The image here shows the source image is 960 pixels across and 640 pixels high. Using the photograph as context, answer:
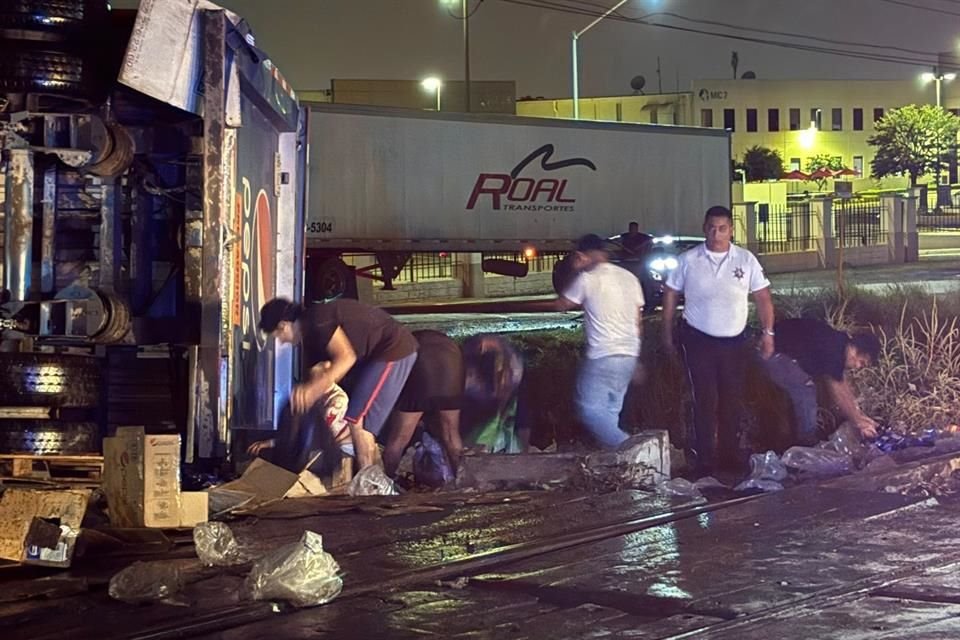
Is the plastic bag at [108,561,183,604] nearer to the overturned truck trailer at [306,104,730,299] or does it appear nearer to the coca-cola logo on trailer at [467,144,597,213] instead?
the overturned truck trailer at [306,104,730,299]

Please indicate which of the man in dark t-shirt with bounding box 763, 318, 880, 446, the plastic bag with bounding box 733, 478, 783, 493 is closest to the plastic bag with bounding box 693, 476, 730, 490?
the plastic bag with bounding box 733, 478, 783, 493

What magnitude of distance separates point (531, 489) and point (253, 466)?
1.77 m

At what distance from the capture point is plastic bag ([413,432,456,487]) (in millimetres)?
8734

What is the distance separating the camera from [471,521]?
7.21 meters

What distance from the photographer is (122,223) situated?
24.1ft

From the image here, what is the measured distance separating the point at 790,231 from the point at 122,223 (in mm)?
33771

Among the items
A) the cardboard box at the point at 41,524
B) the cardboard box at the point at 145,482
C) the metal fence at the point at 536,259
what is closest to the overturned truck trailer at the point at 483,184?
the metal fence at the point at 536,259

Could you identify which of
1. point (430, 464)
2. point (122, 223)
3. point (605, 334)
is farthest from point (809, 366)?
point (122, 223)

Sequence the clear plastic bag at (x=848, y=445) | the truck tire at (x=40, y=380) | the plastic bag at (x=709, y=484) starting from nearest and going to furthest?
the truck tire at (x=40, y=380) < the plastic bag at (x=709, y=484) < the clear plastic bag at (x=848, y=445)

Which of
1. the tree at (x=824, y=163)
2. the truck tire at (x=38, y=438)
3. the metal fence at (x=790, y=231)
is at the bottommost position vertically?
the truck tire at (x=38, y=438)

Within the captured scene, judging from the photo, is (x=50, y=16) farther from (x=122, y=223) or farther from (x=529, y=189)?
(x=529, y=189)

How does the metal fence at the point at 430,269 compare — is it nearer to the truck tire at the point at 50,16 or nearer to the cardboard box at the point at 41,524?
the truck tire at the point at 50,16

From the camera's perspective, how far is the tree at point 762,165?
78438mm

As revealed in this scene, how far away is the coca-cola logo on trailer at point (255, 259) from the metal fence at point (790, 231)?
31563 mm
